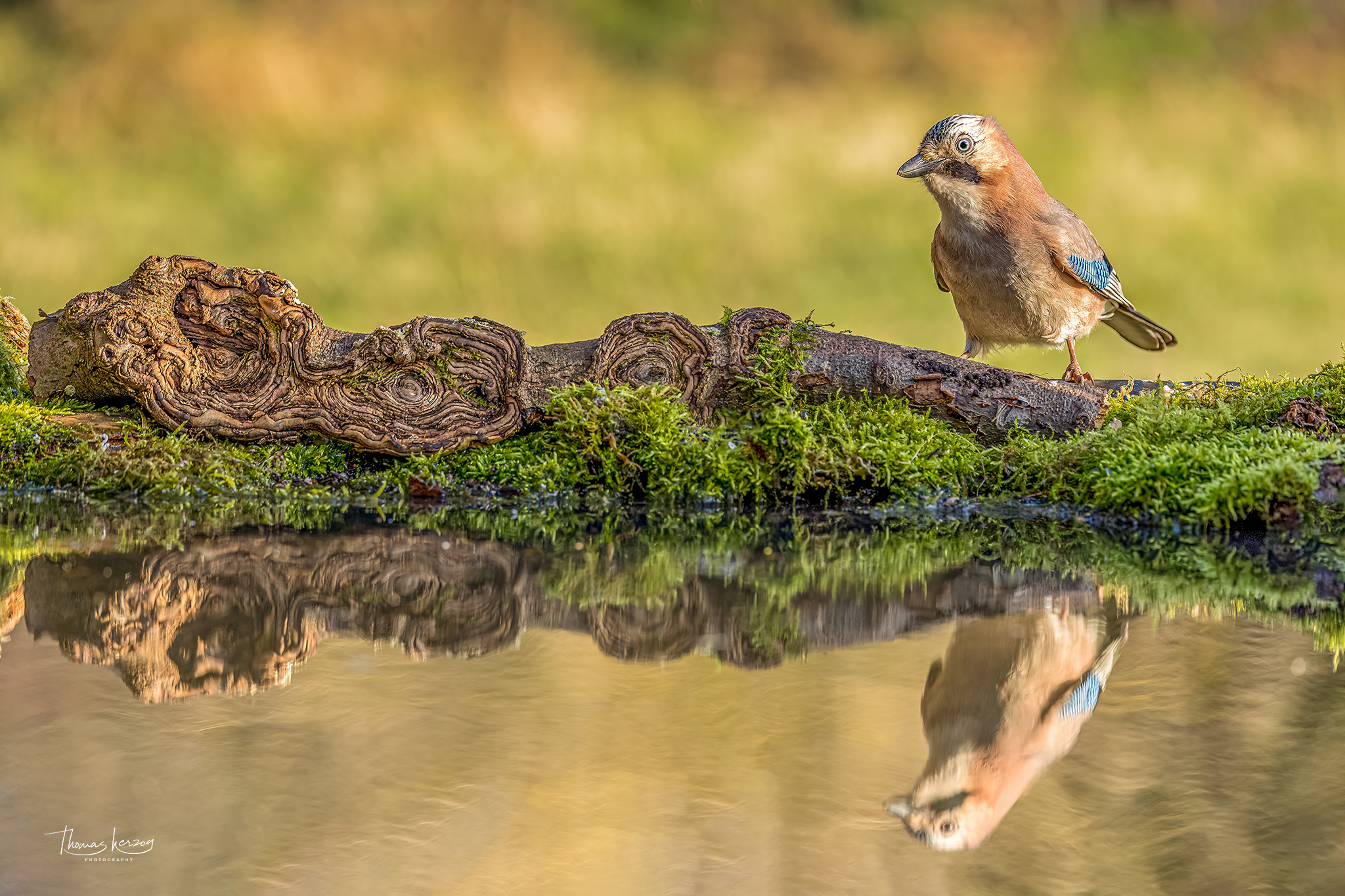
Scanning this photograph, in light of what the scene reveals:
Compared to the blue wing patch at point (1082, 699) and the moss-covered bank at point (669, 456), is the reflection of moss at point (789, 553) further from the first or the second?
the blue wing patch at point (1082, 699)

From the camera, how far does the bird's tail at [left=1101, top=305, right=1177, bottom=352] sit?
5961 millimetres

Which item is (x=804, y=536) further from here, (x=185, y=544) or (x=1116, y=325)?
(x=1116, y=325)

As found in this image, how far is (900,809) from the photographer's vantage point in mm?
1759

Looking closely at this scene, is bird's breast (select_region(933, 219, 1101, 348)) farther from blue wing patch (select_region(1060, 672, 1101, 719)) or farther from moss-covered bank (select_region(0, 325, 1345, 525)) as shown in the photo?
blue wing patch (select_region(1060, 672, 1101, 719))

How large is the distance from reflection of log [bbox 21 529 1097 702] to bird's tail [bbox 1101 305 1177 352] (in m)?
3.08

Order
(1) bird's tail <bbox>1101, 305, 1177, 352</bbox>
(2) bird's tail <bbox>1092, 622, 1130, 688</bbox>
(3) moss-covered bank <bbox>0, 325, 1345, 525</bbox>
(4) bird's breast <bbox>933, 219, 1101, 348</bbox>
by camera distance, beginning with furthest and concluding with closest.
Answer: (1) bird's tail <bbox>1101, 305, 1177, 352</bbox>
(4) bird's breast <bbox>933, 219, 1101, 348</bbox>
(3) moss-covered bank <bbox>0, 325, 1345, 525</bbox>
(2) bird's tail <bbox>1092, 622, 1130, 688</bbox>

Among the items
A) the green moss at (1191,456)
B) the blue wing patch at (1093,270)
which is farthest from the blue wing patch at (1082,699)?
the blue wing patch at (1093,270)

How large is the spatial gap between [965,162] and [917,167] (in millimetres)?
249

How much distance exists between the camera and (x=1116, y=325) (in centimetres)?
616

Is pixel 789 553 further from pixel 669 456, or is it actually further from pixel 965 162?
pixel 965 162

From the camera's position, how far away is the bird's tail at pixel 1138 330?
5.96 m

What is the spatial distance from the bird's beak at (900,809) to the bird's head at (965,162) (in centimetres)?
392
